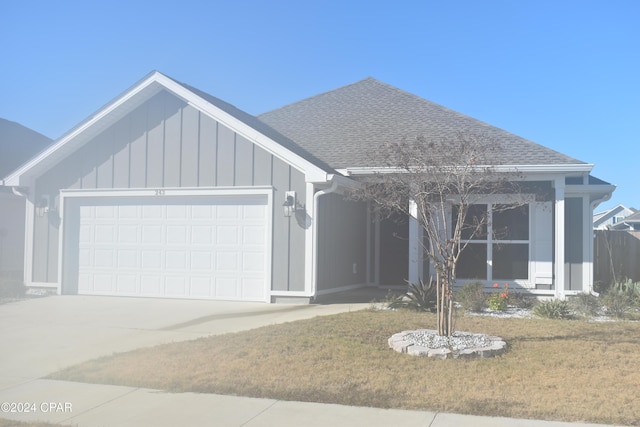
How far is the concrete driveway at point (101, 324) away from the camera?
780 centimetres

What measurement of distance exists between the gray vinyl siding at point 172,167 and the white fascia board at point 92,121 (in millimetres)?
382

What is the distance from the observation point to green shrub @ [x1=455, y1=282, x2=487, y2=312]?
11109mm

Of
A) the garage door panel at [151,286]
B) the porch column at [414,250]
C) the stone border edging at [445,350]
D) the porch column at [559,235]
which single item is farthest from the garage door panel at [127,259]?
the porch column at [559,235]

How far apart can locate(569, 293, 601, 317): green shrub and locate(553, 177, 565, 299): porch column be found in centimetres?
148

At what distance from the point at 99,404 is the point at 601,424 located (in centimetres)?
482

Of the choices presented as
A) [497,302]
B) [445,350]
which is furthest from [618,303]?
[445,350]

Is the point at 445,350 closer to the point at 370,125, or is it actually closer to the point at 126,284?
the point at 126,284

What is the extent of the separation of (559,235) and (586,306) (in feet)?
6.89

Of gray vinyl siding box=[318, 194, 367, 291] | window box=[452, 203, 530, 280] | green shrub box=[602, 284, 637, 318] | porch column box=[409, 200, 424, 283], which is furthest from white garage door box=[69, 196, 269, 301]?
green shrub box=[602, 284, 637, 318]

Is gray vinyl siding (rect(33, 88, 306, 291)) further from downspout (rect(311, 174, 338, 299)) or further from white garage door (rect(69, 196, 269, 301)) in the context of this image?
white garage door (rect(69, 196, 269, 301))

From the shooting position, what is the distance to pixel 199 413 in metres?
5.57

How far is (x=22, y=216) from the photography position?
19.1 meters

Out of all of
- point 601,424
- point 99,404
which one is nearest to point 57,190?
point 99,404

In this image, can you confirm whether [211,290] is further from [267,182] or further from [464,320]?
[464,320]
